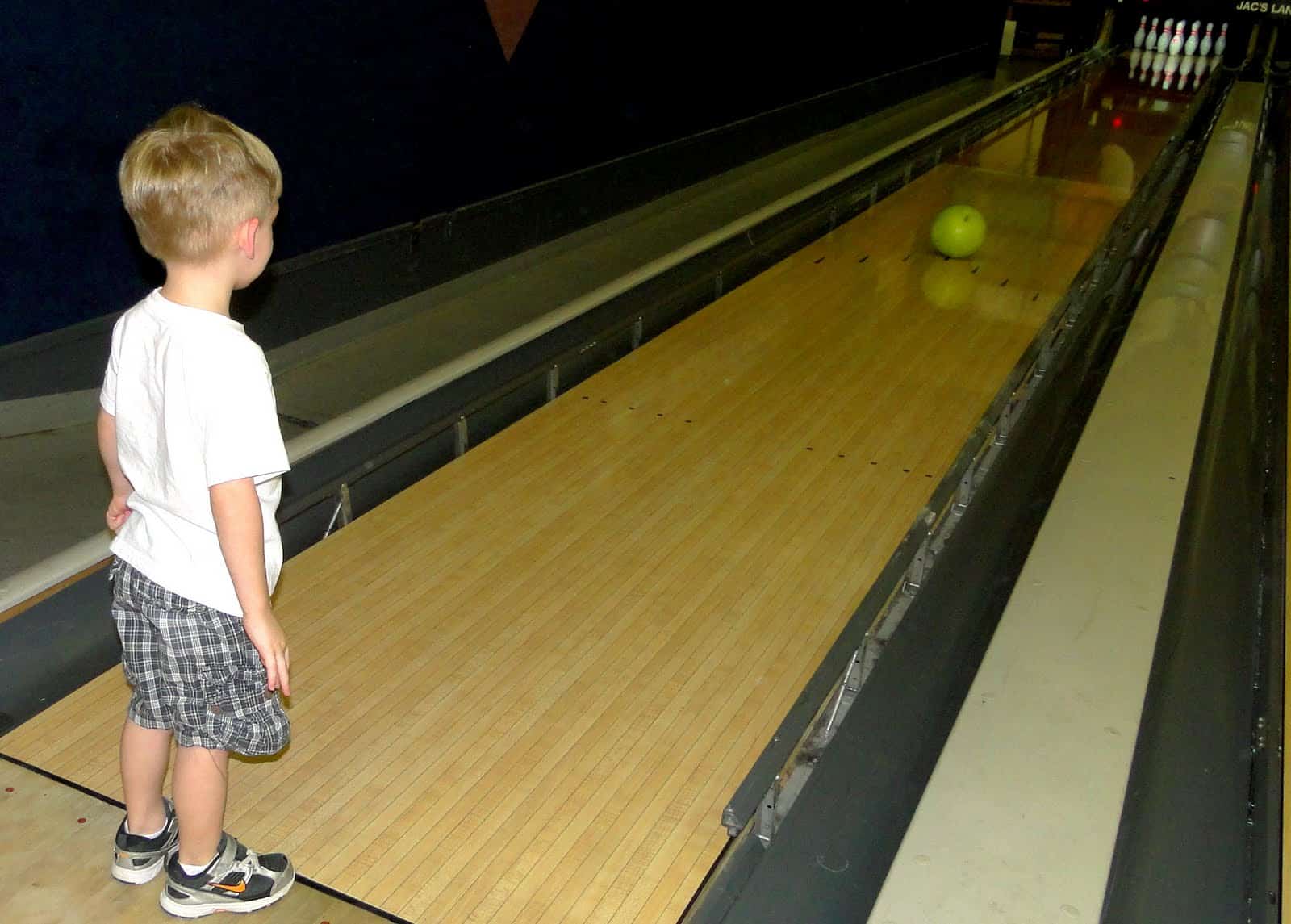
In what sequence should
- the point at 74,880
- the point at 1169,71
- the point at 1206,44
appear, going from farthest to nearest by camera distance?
the point at 1206,44 → the point at 1169,71 → the point at 74,880

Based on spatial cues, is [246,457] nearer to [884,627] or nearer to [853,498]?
[884,627]

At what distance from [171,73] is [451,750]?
7.38 ft

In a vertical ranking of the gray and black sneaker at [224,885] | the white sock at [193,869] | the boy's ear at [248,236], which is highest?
the boy's ear at [248,236]

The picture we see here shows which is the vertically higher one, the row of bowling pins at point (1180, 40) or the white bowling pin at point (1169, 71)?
the row of bowling pins at point (1180, 40)

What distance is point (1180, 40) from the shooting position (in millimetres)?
9977

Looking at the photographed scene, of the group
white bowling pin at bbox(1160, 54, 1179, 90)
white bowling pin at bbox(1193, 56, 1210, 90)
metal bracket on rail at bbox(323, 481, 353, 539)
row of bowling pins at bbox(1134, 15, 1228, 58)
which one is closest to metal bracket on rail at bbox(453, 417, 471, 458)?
metal bracket on rail at bbox(323, 481, 353, 539)

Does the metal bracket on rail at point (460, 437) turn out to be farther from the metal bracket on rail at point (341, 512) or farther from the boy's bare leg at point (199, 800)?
the boy's bare leg at point (199, 800)

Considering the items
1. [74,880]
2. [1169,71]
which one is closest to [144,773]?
[74,880]

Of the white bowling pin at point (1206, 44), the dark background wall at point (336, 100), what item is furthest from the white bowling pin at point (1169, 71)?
the dark background wall at point (336, 100)

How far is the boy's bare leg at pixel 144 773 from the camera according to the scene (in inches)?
50.8

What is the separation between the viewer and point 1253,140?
642 centimetres

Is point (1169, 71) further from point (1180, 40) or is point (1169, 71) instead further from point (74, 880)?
point (74, 880)

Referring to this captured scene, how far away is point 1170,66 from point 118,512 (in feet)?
32.8

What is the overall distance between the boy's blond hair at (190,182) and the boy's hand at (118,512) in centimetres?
35
